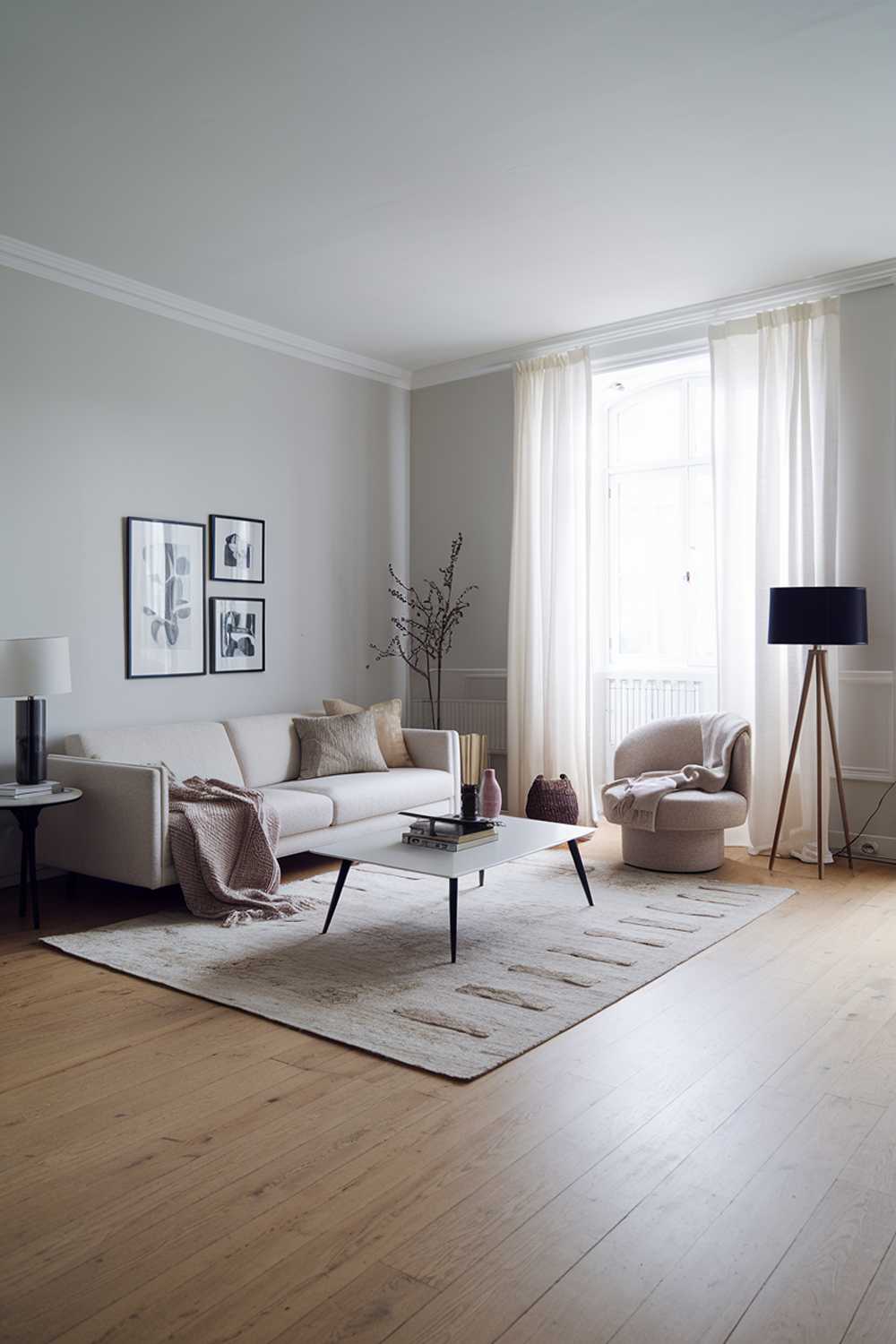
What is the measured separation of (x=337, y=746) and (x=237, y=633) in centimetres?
90

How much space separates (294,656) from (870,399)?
3.48m

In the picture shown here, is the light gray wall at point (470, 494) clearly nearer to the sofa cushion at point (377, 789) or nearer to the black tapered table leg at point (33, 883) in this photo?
the sofa cushion at point (377, 789)

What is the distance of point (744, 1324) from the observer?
166cm

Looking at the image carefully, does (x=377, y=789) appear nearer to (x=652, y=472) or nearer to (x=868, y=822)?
(x=868, y=822)

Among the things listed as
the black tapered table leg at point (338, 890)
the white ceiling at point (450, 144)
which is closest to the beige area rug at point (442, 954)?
the black tapered table leg at point (338, 890)

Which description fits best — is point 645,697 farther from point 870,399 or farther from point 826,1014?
point 826,1014

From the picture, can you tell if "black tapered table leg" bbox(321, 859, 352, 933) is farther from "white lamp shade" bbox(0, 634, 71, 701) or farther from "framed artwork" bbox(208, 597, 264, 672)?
"framed artwork" bbox(208, 597, 264, 672)

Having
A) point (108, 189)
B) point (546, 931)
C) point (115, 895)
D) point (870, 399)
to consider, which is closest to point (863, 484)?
point (870, 399)

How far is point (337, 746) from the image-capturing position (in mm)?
5492

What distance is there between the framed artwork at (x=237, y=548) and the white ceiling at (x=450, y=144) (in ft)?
3.89

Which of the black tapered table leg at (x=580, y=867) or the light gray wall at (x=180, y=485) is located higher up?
the light gray wall at (x=180, y=485)

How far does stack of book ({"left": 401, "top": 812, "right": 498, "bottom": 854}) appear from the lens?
3.84m

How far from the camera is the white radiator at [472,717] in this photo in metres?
6.58

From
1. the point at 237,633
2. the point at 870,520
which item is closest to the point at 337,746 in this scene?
the point at 237,633
